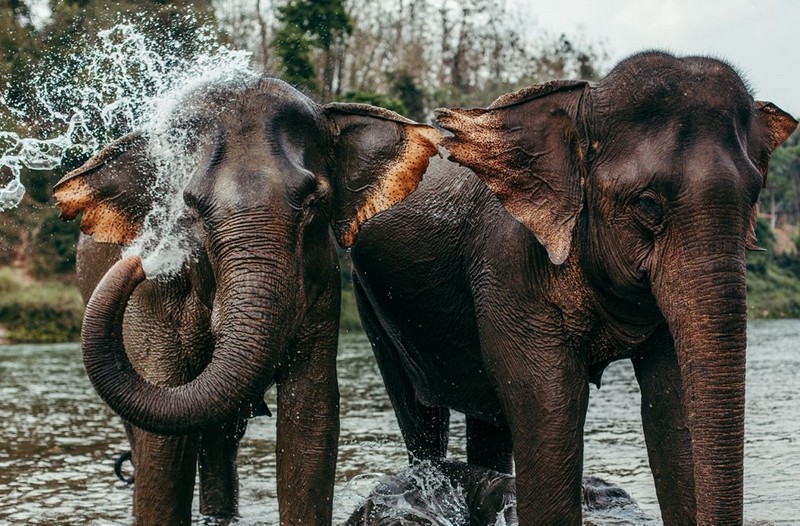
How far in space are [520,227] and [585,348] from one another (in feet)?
2.26

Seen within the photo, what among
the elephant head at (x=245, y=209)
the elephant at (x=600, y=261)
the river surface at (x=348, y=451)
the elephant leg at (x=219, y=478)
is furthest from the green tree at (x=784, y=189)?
the elephant head at (x=245, y=209)

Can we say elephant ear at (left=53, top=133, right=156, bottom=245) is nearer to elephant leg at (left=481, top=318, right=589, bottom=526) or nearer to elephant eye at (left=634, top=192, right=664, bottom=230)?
elephant leg at (left=481, top=318, right=589, bottom=526)

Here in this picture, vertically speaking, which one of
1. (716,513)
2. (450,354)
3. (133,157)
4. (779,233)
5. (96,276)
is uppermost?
(779,233)

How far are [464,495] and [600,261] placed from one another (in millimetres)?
2675

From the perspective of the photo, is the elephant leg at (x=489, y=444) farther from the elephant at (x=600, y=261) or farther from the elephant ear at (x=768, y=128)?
the elephant ear at (x=768, y=128)

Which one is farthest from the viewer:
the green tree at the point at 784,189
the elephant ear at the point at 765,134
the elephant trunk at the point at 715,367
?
the green tree at the point at 784,189

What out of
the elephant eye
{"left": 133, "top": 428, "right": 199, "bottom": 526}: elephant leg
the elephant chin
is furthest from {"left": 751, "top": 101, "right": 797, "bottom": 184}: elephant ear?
{"left": 133, "top": 428, "right": 199, "bottom": 526}: elephant leg

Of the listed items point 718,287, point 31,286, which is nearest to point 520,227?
point 718,287

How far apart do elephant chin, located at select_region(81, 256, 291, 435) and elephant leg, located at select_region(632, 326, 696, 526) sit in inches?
76.9

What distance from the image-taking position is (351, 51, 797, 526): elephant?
523cm

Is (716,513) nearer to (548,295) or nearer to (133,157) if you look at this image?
(548,295)

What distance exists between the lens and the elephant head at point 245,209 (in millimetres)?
5406

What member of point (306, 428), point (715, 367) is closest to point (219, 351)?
point (306, 428)

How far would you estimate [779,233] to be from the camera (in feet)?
186
